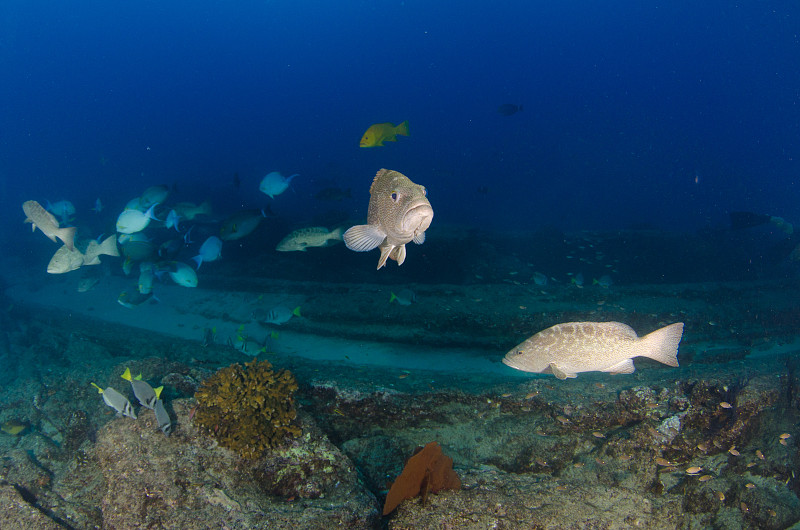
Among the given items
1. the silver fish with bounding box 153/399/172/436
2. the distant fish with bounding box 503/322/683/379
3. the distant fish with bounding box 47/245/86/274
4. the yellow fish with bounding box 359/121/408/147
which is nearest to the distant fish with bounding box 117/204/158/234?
the distant fish with bounding box 47/245/86/274

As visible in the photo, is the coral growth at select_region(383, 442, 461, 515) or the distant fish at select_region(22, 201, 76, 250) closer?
the coral growth at select_region(383, 442, 461, 515)

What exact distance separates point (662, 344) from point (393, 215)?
2.87 m

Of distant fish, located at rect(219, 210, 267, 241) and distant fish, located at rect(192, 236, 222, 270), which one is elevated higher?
distant fish, located at rect(219, 210, 267, 241)

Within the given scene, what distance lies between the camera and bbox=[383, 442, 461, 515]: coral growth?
3.16 meters

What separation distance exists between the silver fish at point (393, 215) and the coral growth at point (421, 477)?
1832 mm

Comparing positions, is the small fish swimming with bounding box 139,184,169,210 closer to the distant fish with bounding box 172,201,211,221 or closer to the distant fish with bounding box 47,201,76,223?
the distant fish with bounding box 172,201,211,221

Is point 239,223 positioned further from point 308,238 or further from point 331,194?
point 331,194

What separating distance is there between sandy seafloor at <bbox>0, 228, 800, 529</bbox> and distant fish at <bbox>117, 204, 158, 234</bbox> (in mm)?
2861

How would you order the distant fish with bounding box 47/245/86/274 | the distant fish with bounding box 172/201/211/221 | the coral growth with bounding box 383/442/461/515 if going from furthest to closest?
the distant fish with bounding box 172/201/211/221
the distant fish with bounding box 47/245/86/274
the coral growth with bounding box 383/442/461/515

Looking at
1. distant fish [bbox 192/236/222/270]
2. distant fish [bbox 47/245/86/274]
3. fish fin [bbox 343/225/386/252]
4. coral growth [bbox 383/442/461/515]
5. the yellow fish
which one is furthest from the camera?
distant fish [bbox 192/236/222/270]

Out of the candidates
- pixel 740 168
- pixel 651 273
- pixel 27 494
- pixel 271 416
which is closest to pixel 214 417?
pixel 271 416

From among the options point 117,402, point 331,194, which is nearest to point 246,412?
point 117,402

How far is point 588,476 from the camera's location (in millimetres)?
4414

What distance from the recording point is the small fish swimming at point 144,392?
3.41 meters
